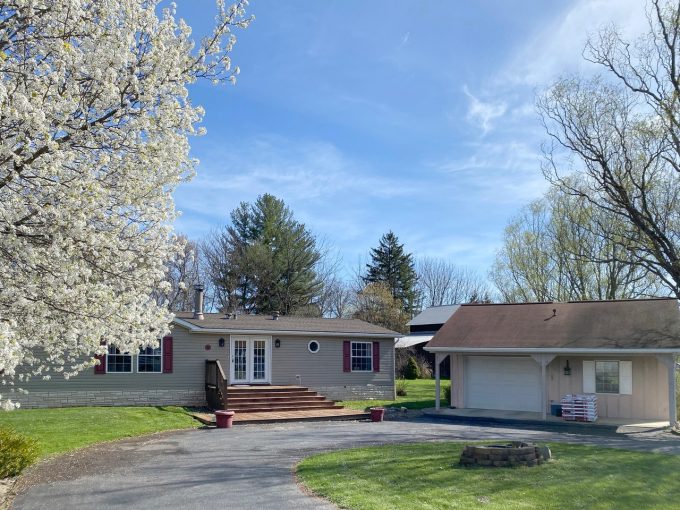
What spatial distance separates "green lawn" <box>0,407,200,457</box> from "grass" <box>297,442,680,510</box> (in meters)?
5.53

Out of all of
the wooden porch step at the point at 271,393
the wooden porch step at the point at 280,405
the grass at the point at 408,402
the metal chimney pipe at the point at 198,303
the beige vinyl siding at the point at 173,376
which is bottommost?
the grass at the point at 408,402

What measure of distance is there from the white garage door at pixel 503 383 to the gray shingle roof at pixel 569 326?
903mm

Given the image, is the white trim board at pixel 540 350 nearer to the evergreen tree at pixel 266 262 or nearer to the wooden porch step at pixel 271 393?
the wooden porch step at pixel 271 393

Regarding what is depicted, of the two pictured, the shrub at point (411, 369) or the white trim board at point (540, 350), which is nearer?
the white trim board at point (540, 350)

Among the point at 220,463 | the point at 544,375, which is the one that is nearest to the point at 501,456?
the point at 220,463

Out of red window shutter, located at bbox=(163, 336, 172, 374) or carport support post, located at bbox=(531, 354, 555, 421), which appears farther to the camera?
red window shutter, located at bbox=(163, 336, 172, 374)

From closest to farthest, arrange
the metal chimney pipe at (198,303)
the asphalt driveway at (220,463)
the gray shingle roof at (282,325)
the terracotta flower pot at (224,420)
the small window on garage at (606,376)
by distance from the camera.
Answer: the asphalt driveway at (220,463) → the terracotta flower pot at (224,420) → the small window on garage at (606,376) → the gray shingle roof at (282,325) → the metal chimney pipe at (198,303)

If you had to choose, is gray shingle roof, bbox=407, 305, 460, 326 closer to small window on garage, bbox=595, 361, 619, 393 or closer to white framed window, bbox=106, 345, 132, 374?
small window on garage, bbox=595, 361, 619, 393

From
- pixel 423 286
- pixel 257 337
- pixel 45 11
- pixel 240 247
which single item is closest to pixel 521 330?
pixel 257 337

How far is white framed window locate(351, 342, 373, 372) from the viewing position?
78.0ft

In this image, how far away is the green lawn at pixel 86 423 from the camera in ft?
43.7

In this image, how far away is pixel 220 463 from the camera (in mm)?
10781

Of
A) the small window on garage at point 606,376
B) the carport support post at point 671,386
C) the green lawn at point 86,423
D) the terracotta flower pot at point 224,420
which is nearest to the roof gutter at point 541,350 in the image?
the carport support post at point 671,386

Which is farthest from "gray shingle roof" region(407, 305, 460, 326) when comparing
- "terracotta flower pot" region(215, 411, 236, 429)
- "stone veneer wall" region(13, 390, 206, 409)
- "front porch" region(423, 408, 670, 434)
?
"terracotta flower pot" region(215, 411, 236, 429)
